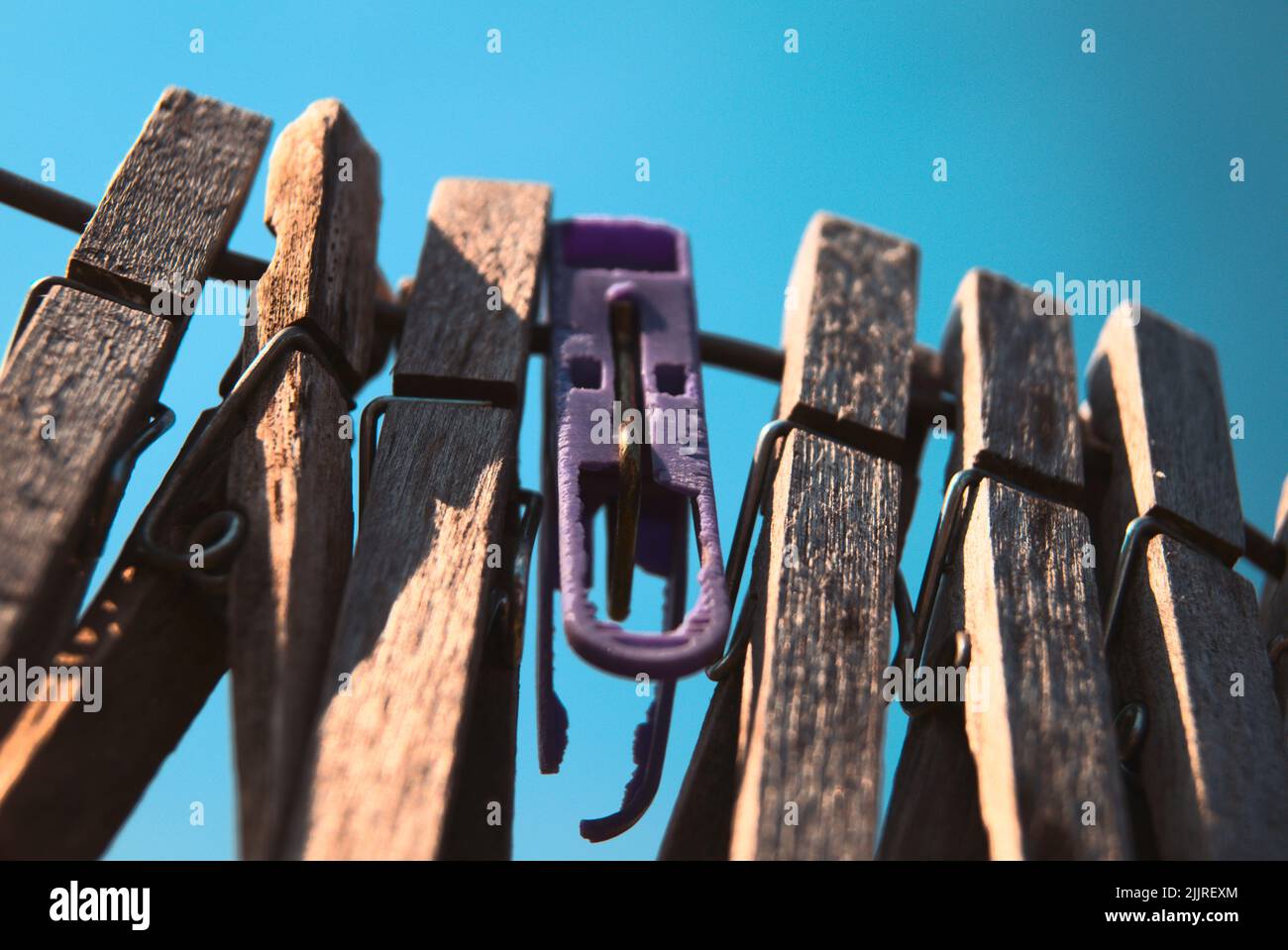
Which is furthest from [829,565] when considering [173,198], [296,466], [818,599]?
[173,198]

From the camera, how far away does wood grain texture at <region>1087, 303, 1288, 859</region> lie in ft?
4.64

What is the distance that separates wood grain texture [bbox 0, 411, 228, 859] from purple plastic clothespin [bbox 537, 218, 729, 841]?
413 mm

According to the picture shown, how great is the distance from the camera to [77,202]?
1674 mm

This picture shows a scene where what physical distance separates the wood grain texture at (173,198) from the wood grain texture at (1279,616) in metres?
1.55

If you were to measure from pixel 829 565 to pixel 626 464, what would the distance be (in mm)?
281

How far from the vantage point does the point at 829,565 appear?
1489 millimetres

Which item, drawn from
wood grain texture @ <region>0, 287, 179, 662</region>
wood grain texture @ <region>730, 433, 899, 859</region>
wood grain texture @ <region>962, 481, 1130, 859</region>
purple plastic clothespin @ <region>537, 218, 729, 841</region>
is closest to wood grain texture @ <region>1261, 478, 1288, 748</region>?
wood grain texture @ <region>962, 481, 1130, 859</region>

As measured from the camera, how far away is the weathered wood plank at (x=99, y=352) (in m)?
1.22

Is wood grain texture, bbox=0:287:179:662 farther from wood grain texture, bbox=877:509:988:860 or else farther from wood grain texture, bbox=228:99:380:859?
wood grain texture, bbox=877:509:988:860

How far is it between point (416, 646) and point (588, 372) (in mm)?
601

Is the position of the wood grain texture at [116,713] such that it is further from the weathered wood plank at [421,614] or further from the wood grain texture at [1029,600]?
the wood grain texture at [1029,600]

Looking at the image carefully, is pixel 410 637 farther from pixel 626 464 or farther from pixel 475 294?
pixel 475 294
